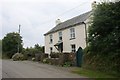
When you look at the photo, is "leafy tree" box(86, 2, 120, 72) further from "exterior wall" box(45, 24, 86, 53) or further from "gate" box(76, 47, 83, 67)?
"exterior wall" box(45, 24, 86, 53)

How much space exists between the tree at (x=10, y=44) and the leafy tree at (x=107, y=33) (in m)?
39.7

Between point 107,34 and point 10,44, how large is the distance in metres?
42.4

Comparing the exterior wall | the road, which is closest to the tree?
the exterior wall

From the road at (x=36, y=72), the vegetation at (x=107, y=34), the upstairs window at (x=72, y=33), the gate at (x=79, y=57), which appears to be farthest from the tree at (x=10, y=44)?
the vegetation at (x=107, y=34)

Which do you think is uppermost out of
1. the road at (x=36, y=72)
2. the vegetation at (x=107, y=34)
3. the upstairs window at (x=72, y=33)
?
the upstairs window at (x=72, y=33)

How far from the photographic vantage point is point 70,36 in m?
35.7

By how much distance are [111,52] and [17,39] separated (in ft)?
143

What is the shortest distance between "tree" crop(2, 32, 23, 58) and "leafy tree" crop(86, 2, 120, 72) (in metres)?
39.7

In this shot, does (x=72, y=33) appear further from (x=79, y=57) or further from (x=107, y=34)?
(x=107, y=34)

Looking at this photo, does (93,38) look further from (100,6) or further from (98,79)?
(98,79)

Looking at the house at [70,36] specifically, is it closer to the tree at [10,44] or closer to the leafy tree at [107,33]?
the leafy tree at [107,33]

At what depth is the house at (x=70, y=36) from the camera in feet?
107

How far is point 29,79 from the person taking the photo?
1508cm

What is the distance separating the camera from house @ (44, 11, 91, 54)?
32506 mm
